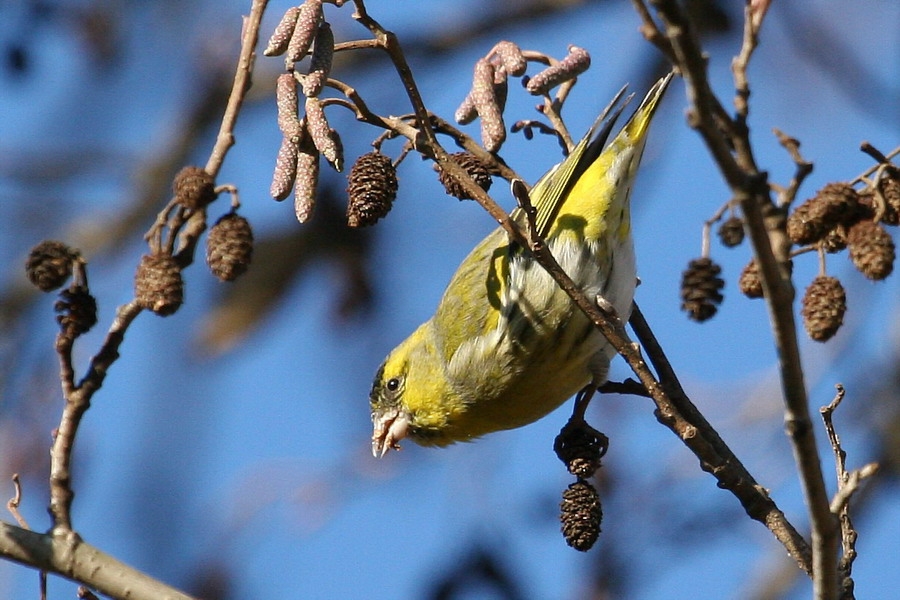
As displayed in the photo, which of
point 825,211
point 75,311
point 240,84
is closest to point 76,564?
point 75,311

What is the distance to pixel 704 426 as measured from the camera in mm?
2533

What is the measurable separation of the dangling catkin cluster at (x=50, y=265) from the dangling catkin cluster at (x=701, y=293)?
1363 mm

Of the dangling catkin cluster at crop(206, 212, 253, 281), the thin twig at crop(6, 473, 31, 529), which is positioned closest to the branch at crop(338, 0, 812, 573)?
the dangling catkin cluster at crop(206, 212, 253, 281)

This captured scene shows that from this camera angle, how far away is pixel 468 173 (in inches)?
97.6

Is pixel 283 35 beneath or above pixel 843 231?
above

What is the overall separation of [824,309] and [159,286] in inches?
49.3

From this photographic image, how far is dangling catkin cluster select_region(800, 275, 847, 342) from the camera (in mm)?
2150

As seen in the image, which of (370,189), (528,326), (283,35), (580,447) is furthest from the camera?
(528,326)

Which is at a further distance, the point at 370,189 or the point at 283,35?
the point at 370,189

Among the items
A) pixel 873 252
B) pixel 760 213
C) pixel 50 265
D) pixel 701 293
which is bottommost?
pixel 760 213

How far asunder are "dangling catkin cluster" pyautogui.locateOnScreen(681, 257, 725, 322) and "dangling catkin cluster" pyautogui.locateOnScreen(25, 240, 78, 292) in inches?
53.6

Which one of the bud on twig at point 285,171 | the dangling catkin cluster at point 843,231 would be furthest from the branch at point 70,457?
the dangling catkin cluster at point 843,231

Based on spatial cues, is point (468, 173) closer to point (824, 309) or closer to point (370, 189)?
point (370, 189)

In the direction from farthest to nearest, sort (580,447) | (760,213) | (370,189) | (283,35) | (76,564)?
1. (580,447)
2. (370,189)
3. (283,35)
4. (76,564)
5. (760,213)
